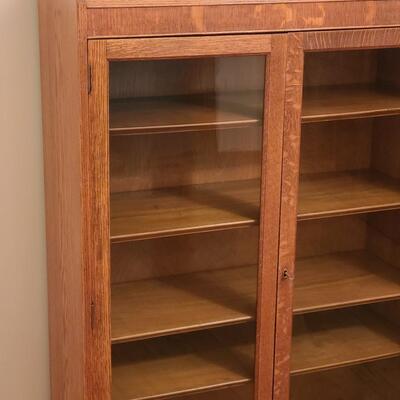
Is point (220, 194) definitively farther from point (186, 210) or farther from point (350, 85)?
point (350, 85)

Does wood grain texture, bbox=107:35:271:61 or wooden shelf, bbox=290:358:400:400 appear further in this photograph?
wooden shelf, bbox=290:358:400:400

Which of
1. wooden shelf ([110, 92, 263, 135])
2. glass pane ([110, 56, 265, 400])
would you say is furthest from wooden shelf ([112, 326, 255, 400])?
wooden shelf ([110, 92, 263, 135])

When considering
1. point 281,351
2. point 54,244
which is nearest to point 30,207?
point 54,244

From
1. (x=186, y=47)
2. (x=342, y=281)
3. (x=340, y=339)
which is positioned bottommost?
(x=340, y=339)

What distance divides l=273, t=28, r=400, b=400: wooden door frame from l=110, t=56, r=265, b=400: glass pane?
0.05 meters

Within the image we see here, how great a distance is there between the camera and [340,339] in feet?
5.71

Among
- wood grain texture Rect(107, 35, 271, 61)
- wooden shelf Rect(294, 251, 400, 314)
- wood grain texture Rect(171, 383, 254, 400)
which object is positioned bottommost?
wood grain texture Rect(171, 383, 254, 400)

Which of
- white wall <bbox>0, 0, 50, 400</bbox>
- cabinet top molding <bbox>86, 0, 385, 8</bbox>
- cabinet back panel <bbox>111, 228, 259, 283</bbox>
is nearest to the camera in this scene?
cabinet top molding <bbox>86, 0, 385, 8</bbox>

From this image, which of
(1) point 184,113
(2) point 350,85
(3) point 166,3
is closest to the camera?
(3) point 166,3

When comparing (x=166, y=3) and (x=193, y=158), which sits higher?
(x=166, y=3)

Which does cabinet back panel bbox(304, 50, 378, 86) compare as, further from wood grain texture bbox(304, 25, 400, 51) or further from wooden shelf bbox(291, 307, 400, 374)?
wooden shelf bbox(291, 307, 400, 374)

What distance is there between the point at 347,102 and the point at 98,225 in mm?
518

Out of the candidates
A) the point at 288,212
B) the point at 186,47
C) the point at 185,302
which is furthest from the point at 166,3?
the point at 185,302

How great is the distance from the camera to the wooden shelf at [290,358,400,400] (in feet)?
5.67
